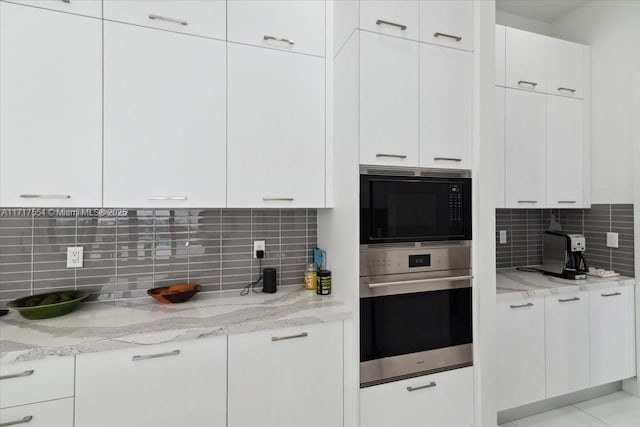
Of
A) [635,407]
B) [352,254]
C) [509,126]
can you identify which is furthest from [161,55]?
[635,407]

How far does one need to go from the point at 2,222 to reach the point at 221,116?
4.11ft

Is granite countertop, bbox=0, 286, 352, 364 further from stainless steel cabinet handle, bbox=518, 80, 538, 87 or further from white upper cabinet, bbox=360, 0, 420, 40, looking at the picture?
stainless steel cabinet handle, bbox=518, 80, 538, 87

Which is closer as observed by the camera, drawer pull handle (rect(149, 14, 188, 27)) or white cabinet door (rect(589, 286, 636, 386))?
drawer pull handle (rect(149, 14, 188, 27))

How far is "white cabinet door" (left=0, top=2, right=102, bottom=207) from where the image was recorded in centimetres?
147

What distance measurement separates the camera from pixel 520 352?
7.07ft

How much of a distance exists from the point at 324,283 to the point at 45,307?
1.37 metres

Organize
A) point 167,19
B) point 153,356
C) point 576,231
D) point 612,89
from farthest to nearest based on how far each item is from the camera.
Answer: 1. point 576,231
2. point 612,89
3. point 167,19
4. point 153,356

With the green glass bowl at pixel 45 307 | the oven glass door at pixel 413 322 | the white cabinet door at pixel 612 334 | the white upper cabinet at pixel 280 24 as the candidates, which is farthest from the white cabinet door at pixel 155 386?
the white cabinet door at pixel 612 334

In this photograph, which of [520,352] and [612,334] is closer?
[520,352]

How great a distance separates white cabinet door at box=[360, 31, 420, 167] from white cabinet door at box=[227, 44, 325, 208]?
352mm

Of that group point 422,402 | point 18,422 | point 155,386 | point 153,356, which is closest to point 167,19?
point 153,356

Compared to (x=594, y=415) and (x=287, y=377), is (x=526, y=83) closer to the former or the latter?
(x=594, y=415)

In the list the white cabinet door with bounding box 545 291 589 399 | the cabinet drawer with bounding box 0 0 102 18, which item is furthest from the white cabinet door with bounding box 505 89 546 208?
the cabinet drawer with bounding box 0 0 102 18

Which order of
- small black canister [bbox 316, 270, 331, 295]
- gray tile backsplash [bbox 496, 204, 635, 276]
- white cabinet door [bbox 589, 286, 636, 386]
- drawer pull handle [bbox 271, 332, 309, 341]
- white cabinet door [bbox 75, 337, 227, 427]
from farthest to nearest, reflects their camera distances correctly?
1. gray tile backsplash [bbox 496, 204, 635, 276]
2. white cabinet door [bbox 589, 286, 636, 386]
3. small black canister [bbox 316, 270, 331, 295]
4. drawer pull handle [bbox 271, 332, 309, 341]
5. white cabinet door [bbox 75, 337, 227, 427]
